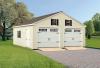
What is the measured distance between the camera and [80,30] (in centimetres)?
2983

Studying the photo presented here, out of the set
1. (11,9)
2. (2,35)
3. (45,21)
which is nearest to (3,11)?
(11,9)

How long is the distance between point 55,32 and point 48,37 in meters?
0.97

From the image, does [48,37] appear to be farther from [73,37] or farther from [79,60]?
[79,60]

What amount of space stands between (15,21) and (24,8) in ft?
13.4

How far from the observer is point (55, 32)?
94.1ft

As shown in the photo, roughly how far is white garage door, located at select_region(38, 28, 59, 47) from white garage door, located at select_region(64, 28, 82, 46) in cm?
110

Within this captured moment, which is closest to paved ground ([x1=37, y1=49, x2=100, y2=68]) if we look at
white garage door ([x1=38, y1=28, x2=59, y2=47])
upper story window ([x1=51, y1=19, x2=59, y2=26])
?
white garage door ([x1=38, y1=28, x2=59, y2=47])

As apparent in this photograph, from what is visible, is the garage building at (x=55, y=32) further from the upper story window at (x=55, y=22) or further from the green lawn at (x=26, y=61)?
the green lawn at (x=26, y=61)

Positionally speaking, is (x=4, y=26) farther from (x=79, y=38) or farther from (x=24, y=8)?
(x=79, y=38)

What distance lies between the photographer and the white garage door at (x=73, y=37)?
29.1 m

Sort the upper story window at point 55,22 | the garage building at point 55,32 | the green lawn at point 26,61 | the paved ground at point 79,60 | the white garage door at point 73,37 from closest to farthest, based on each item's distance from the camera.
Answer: the green lawn at point 26,61, the paved ground at point 79,60, the garage building at point 55,32, the upper story window at point 55,22, the white garage door at point 73,37

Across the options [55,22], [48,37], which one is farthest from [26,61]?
[55,22]

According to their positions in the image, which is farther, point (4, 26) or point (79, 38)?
point (4, 26)

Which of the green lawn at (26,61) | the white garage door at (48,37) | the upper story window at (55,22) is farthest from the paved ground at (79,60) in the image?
the upper story window at (55,22)
